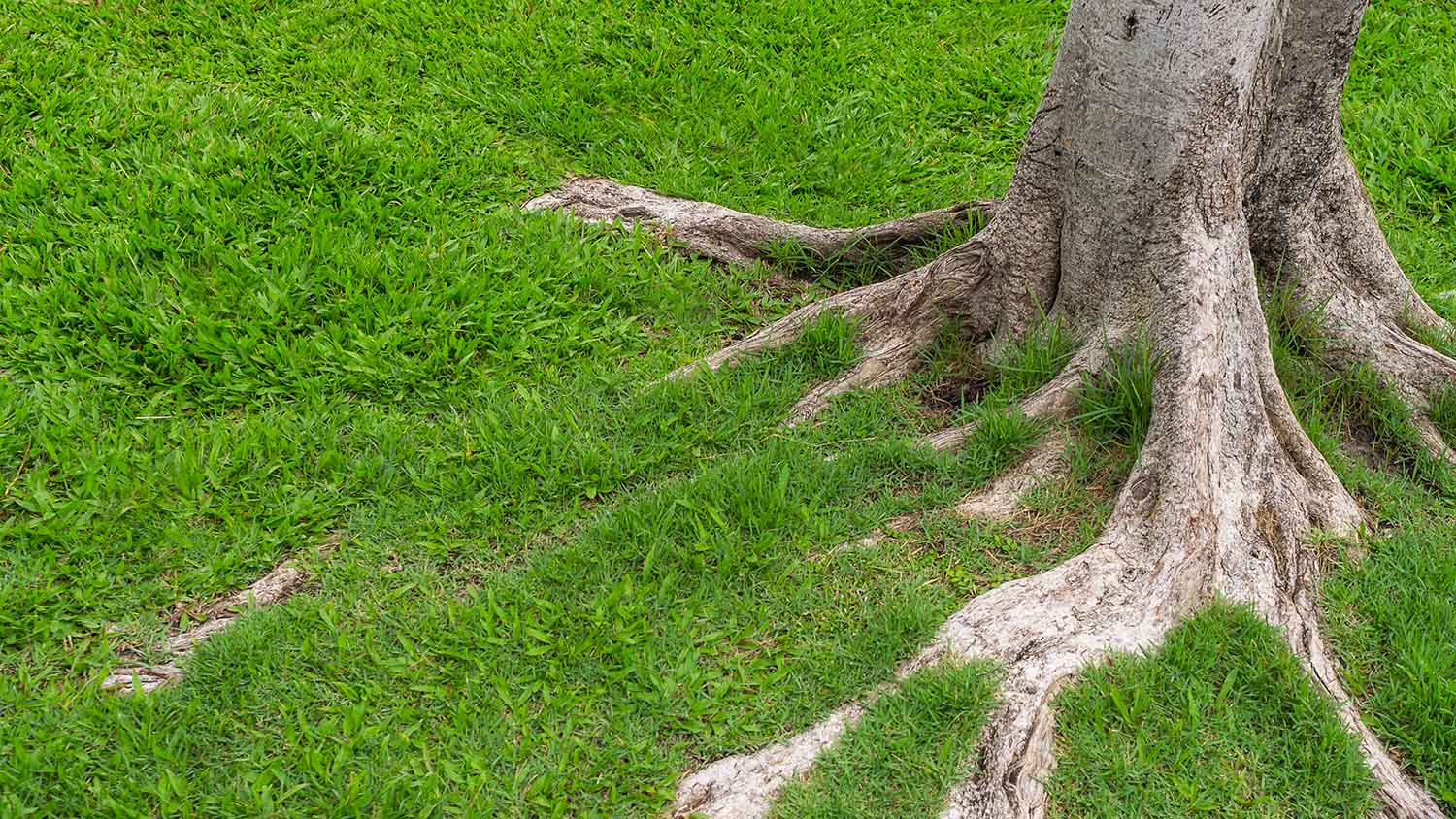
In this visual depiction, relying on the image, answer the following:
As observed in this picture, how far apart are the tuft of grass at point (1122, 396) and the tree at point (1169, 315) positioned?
5cm

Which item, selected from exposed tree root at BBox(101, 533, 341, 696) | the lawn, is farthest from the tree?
exposed tree root at BBox(101, 533, 341, 696)

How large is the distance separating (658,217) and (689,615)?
8.41 feet

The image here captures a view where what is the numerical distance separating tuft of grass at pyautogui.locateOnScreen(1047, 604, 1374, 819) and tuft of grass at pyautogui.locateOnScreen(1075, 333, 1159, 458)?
2.76 ft

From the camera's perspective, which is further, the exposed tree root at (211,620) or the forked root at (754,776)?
the exposed tree root at (211,620)

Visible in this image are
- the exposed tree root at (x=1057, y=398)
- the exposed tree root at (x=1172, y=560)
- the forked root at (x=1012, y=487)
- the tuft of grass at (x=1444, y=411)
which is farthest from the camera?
the tuft of grass at (x=1444, y=411)

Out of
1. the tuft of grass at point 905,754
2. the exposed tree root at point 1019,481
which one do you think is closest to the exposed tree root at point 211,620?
the tuft of grass at point 905,754

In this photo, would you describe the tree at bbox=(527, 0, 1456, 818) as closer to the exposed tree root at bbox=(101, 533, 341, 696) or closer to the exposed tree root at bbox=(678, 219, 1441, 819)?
the exposed tree root at bbox=(678, 219, 1441, 819)

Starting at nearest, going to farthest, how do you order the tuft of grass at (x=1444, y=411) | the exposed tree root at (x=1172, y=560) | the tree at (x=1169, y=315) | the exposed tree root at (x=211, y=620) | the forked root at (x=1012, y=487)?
the exposed tree root at (x=1172, y=560), the tree at (x=1169, y=315), the exposed tree root at (x=211, y=620), the forked root at (x=1012, y=487), the tuft of grass at (x=1444, y=411)

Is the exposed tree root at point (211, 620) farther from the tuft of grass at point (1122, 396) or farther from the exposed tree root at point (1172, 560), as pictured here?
the tuft of grass at point (1122, 396)

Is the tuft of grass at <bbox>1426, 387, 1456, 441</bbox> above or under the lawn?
above

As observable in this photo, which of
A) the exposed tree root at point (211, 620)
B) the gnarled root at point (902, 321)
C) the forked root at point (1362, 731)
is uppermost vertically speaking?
the gnarled root at point (902, 321)

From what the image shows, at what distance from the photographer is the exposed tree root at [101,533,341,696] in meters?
3.64

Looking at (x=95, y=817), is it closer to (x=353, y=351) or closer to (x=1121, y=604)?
(x=353, y=351)

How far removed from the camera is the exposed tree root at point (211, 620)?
11.9 feet
